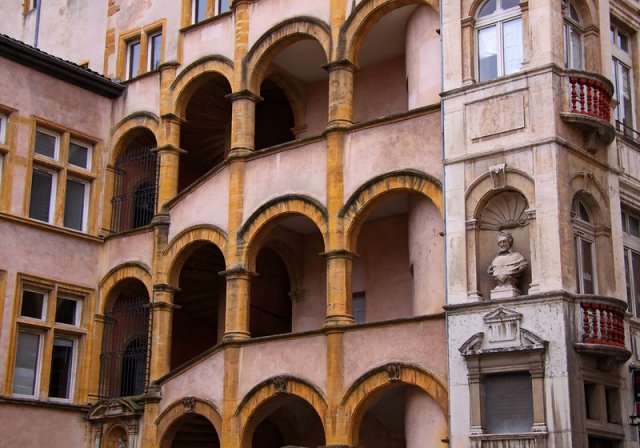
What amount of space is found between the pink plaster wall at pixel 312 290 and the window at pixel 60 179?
542 centimetres

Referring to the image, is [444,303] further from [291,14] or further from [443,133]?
[291,14]

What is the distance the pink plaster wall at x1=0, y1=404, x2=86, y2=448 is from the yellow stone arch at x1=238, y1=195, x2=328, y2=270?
5.70 metres

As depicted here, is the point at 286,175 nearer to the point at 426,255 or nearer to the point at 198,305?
the point at 426,255

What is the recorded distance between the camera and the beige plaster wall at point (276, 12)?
72.1ft

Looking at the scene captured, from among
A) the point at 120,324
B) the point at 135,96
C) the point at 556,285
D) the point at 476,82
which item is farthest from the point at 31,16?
the point at 556,285

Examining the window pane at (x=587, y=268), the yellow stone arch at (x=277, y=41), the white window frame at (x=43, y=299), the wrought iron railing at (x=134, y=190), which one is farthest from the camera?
the wrought iron railing at (x=134, y=190)

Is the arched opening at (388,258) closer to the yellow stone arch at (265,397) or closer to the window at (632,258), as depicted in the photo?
the yellow stone arch at (265,397)

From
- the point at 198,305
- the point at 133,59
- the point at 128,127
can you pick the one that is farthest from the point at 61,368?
the point at 133,59

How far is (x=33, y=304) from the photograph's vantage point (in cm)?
2373

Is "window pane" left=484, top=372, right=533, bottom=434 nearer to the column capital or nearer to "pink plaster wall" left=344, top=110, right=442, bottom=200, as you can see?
"pink plaster wall" left=344, top=110, right=442, bottom=200

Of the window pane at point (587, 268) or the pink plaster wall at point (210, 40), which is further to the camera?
the pink plaster wall at point (210, 40)

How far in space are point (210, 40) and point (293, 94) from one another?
2.34m

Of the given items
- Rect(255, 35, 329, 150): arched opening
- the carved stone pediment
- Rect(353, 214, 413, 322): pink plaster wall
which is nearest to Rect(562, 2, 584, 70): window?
Rect(353, 214, 413, 322): pink plaster wall

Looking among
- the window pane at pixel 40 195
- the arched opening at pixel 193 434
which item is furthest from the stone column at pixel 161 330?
the window pane at pixel 40 195
